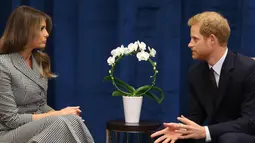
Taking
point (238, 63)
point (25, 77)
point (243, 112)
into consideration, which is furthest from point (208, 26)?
point (25, 77)

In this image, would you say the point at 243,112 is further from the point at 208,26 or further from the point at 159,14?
the point at 159,14

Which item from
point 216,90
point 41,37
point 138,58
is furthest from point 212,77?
point 41,37

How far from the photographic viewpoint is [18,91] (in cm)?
222

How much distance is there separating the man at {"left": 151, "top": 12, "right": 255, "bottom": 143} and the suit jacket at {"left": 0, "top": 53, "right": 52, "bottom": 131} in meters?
0.70

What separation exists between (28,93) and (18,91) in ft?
0.18

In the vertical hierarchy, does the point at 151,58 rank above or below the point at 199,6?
below

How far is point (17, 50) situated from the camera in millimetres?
2295

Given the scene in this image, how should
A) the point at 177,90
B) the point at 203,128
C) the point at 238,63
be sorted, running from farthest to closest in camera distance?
the point at 177,90
the point at 238,63
the point at 203,128

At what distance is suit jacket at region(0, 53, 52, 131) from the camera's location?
215 centimetres

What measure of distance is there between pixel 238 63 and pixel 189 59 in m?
0.82

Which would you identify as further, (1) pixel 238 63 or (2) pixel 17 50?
(2) pixel 17 50

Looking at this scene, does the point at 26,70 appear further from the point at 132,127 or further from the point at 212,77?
the point at 212,77

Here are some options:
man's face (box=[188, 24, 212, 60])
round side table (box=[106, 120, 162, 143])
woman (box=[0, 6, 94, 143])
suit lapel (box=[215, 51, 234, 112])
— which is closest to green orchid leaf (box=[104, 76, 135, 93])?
round side table (box=[106, 120, 162, 143])

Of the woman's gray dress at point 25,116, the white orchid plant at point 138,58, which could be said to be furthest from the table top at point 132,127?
the woman's gray dress at point 25,116
